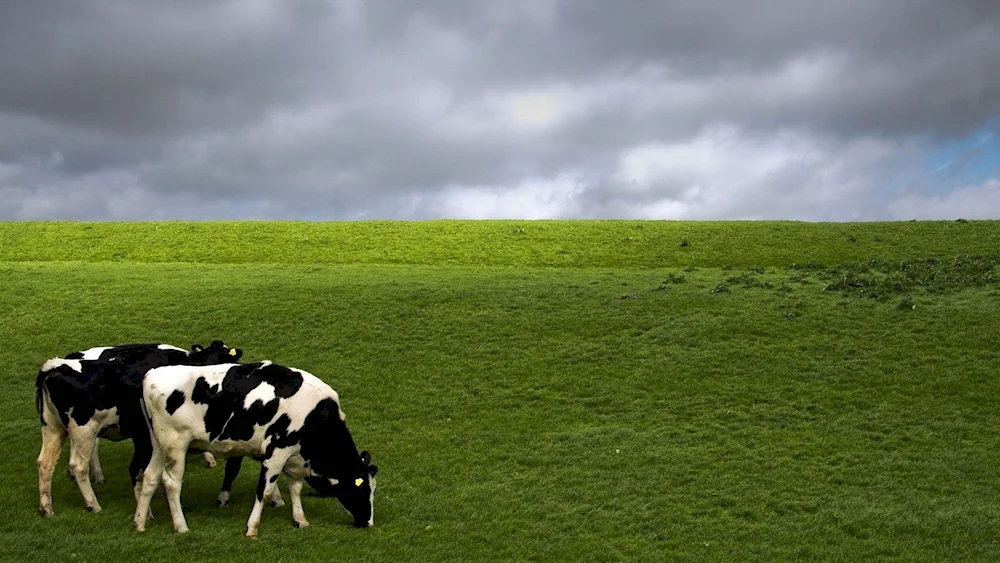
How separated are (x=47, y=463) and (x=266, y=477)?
367 centimetres

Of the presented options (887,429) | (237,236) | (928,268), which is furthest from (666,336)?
(237,236)

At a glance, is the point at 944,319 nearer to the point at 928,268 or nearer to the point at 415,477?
the point at 928,268

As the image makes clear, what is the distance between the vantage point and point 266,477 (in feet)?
34.0

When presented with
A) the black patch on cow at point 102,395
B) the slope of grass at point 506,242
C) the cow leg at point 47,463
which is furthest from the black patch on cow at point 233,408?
the slope of grass at point 506,242

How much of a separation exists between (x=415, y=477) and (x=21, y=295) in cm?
2270

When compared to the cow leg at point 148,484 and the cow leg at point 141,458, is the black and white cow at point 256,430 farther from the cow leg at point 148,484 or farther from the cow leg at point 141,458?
the cow leg at point 141,458

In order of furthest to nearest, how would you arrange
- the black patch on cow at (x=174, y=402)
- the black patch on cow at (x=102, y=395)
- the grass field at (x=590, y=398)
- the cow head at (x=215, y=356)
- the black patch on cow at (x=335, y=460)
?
1. the cow head at (x=215, y=356)
2. the black patch on cow at (x=102, y=395)
3. the grass field at (x=590, y=398)
4. the black patch on cow at (x=335, y=460)
5. the black patch on cow at (x=174, y=402)

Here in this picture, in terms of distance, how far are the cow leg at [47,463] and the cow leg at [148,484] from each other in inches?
65.4

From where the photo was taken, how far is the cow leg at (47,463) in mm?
11250

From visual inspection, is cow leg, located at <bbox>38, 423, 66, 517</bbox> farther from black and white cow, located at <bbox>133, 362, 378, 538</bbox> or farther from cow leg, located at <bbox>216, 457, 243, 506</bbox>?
cow leg, located at <bbox>216, 457, 243, 506</bbox>

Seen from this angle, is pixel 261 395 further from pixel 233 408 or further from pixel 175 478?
pixel 175 478

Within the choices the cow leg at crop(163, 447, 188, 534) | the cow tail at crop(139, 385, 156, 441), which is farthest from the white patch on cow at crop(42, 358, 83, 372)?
the cow leg at crop(163, 447, 188, 534)

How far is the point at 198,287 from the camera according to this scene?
29.0 meters

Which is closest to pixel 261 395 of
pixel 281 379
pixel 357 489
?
pixel 281 379
